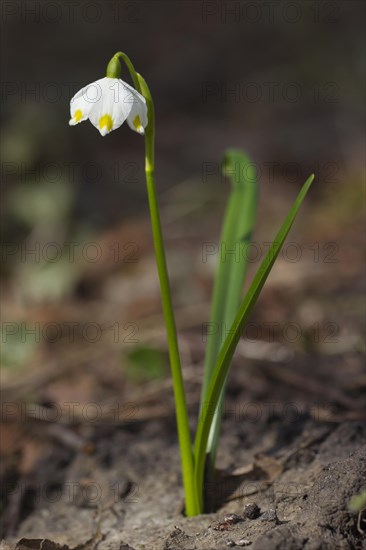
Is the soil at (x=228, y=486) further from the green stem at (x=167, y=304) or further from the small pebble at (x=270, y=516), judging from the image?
the green stem at (x=167, y=304)

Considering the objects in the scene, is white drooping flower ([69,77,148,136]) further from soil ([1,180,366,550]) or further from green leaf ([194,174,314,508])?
soil ([1,180,366,550])

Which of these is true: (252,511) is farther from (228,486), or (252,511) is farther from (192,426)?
(192,426)

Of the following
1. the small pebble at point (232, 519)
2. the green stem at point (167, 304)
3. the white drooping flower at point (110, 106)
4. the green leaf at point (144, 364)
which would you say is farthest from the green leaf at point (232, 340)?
the green leaf at point (144, 364)

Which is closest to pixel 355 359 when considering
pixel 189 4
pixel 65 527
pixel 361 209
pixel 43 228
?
pixel 65 527

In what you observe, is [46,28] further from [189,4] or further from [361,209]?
[361,209]

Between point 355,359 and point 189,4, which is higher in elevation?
point 189,4

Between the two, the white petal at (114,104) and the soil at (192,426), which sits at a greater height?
the white petal at (114,104)

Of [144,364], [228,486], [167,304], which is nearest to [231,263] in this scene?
[167,304]
